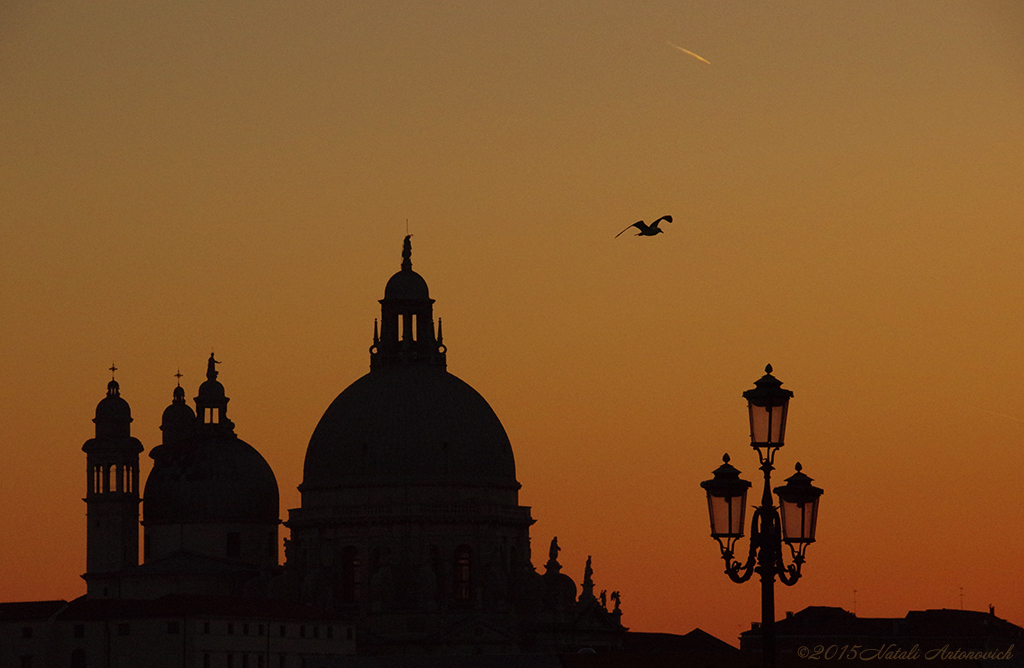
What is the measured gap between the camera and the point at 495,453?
113875mm

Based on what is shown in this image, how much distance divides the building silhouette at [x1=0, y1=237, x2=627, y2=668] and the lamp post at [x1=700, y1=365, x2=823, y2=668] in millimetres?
71780

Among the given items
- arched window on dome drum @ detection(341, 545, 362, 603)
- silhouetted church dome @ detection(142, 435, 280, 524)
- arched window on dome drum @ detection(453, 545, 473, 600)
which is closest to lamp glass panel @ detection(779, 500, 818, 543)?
arched window on dome drum @ detection(341, 545, 362, 603)

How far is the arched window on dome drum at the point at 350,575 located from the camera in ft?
367

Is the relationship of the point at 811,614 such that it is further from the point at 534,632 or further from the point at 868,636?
the point at 534,632

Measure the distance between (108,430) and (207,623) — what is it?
23118mm

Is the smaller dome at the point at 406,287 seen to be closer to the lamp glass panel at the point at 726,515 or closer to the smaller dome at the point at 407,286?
the smaller dome at the point at 407,286

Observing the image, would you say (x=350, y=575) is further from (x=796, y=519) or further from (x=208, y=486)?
(x=796, y=519)

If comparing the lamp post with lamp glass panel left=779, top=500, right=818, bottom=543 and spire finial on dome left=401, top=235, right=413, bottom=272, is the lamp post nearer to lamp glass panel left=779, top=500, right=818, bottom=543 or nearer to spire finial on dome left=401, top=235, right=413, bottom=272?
lamp glass panel left=779, top=500, right=818, bottom=543

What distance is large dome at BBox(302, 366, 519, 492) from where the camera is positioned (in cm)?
11294

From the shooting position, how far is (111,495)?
119812 millimetres

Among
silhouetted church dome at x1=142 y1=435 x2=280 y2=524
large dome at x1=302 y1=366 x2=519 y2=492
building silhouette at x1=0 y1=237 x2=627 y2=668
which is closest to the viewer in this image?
building silhouette at x1=0 y1=237 x2=627 y2=668

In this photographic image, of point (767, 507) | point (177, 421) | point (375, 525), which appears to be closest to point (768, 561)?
point (767, 507)

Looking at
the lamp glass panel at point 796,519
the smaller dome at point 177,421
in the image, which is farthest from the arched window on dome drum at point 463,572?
the lamp glass panel at point 796,519

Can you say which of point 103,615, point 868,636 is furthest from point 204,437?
point 868,636
